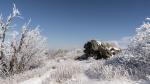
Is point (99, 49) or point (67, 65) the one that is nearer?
point (67, 65)

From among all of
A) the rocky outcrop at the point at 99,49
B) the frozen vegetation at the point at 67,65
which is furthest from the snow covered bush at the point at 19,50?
the rocky outcrop at the point at 99,49

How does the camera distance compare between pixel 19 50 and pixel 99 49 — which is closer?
pixel 19 50

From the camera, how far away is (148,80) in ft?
26.0

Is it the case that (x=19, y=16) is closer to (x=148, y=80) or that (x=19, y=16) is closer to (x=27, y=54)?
(x=27, y=54)

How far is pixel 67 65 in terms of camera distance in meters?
11.2

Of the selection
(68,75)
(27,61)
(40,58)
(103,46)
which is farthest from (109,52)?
(68,75)

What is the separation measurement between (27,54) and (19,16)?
260 cm

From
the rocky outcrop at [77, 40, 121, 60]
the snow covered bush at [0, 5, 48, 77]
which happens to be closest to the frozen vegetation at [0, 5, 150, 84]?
the snow covered bush at [0, 5, 48, 77]

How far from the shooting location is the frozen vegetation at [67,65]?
28.2 feet

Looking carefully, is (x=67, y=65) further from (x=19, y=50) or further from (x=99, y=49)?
(x=99, y=49)

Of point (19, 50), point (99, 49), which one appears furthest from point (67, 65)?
point (99, 49)

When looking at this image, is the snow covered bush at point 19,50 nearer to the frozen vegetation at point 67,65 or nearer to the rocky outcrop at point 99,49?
the frozen vegetation at point 67,65

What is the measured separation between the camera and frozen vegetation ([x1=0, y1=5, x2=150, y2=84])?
28.2 feet

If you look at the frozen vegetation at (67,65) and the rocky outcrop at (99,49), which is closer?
the frozen vegetation at (67,65)
